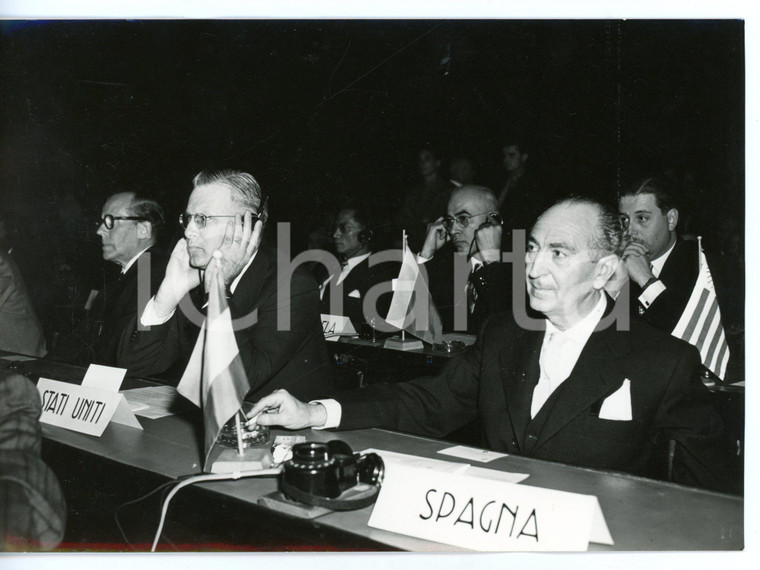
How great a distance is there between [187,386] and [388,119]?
408cm

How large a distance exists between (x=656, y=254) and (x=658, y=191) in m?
0.36

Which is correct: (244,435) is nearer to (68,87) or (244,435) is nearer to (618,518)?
(618,518)

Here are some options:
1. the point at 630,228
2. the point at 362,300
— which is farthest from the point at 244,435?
the point at 362,300

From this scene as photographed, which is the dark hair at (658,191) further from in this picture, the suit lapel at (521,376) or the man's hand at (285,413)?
the man's hand at (285,413)

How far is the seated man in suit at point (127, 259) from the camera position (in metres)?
3.21

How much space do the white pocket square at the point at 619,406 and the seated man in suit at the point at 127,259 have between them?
213cm

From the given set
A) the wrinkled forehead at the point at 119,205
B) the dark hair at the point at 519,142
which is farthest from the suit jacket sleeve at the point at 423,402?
the dark hair at the point at 519,142

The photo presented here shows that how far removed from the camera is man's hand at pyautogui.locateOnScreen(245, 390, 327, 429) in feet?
5.85

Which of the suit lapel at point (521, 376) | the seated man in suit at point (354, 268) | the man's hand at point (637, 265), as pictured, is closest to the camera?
the suit lapel at point (521, 376)

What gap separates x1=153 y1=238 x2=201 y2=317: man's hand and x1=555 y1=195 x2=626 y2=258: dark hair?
1.57 m

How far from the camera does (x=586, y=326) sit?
1953 millimetres

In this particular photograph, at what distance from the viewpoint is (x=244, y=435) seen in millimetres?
1754

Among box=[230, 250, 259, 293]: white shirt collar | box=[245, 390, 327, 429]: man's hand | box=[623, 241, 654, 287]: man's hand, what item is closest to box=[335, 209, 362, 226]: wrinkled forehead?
box=[623, 241, 654, 287]: man's hand

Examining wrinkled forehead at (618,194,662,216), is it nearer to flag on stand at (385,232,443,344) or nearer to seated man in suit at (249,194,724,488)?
flag on stand at (385,232,443,344)
